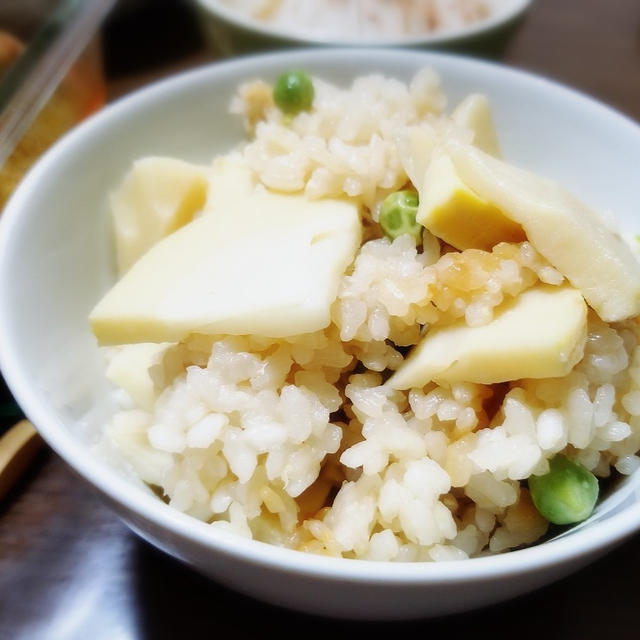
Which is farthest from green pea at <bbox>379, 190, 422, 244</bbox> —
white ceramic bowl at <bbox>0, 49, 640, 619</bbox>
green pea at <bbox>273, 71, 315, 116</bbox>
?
white ceramic bowl at <bbox>0, 49, 640, 619</bbox>

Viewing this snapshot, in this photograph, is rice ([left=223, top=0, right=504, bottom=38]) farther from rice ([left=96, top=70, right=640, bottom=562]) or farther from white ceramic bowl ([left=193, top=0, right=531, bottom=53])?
rice ([left=96, top=70, right=640, bottom=562])

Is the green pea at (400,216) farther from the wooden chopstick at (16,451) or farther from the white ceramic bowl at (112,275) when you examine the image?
the wooden chopstick at (16,451)

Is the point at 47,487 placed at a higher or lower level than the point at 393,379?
lower

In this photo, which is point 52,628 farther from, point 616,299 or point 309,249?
point 616,299

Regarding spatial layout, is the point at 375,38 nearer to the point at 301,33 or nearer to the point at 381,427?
the point at 301,33

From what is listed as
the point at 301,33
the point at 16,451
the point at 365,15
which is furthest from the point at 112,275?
the point at 365,15

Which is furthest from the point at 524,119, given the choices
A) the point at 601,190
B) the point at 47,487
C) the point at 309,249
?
the point at 47,487
